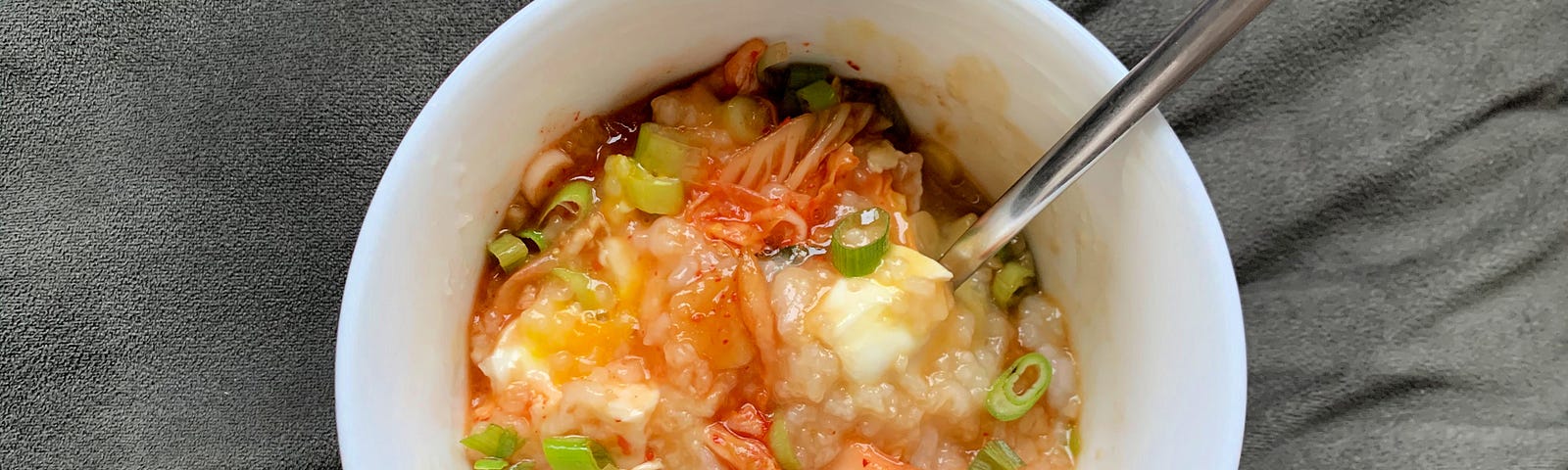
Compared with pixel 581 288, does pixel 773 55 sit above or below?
above

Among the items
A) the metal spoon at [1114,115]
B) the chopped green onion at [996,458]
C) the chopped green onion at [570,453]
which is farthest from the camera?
the chopped green onion at [996,458]

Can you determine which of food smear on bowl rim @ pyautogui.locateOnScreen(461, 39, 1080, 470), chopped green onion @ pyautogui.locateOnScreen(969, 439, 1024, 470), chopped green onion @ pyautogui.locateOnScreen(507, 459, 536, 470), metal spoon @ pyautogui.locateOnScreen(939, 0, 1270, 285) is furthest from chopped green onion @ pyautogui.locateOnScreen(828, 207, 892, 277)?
chopped green onion @ pyautogui.locateOnScreen(507, 459, 536, 470)

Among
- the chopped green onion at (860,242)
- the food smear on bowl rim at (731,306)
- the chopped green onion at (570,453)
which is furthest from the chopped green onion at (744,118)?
the chopped green onion at (570,453)

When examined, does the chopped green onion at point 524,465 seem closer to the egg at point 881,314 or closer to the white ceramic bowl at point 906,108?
the white ceramic bowl at point 906,108

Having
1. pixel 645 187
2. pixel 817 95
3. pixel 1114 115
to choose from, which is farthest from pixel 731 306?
pixel 1114 115

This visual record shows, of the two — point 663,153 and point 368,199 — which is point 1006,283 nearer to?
point 663,153

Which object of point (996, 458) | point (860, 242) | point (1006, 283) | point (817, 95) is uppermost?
point (817, 95)
